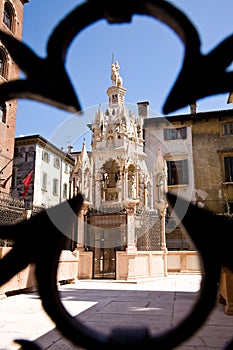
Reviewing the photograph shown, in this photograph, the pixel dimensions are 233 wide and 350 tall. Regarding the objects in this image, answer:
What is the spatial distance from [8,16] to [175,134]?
16.3 m

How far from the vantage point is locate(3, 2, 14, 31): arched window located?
77.3 feet

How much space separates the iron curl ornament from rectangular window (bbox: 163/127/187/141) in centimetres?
2552

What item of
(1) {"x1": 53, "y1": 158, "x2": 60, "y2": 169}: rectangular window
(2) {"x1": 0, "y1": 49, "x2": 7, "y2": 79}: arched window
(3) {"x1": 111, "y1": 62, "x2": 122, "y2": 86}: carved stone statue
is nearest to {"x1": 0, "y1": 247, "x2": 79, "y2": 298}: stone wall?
(3) {"x1": 111, "y1": 62, "x2": 122, "y2": 86}: carved stone statue

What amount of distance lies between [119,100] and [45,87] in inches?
764

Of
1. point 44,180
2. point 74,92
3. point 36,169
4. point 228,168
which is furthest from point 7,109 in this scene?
point 74,92

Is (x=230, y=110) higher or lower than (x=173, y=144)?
higher

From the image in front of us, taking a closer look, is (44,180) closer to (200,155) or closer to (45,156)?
(45,156)

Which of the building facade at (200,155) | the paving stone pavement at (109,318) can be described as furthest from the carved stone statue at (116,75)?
the paving stone pavement at (109,318)

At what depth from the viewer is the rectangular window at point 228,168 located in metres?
24.5

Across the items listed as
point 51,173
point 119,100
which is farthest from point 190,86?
point 51,173

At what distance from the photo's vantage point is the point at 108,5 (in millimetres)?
1293

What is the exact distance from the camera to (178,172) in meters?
26.0

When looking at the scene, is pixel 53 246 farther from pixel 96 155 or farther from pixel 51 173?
pixel 51 173

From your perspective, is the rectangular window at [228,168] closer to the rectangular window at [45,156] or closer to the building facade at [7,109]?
the building facade at [7,109]
